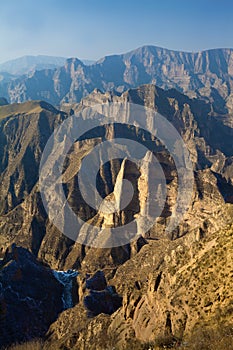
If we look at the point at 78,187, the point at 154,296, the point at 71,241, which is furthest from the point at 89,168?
the point at 154,296

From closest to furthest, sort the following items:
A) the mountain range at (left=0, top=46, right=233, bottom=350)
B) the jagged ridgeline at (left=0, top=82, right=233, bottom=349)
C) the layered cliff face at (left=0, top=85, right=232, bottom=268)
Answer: the mountain range at (left=0, top=46, right=233, bottom=350), the jagged ridgeline at (left=0, top=82, right=233, bottom=349), the layered cliff face at (left=0, top=85, right=232, bottom=268)

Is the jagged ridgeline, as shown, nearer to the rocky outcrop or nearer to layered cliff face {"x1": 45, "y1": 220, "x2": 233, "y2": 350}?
layered cliff face {"x1": 45, "y1": 220, "x2": 233, "y2": 350}

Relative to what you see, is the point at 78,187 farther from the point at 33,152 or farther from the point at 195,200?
the point at 33,152

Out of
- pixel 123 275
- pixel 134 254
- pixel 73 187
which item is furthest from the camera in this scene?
pixel 73 187

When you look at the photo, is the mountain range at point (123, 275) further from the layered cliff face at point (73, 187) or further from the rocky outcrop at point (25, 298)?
the layered cliff face at point (73, 187)

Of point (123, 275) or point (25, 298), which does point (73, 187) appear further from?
point (25, 298)

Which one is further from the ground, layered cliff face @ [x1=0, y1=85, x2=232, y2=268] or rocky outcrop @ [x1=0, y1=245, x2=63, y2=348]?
layered cliff face @ [x1=0, y1=85, x2=232, y2=268]

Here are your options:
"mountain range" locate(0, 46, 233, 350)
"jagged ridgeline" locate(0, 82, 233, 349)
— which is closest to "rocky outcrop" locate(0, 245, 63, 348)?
"mountain range" locate(0, 46, 233, 350)

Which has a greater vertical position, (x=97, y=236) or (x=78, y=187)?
(x=78, y=187)

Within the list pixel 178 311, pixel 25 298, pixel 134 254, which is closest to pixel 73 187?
pixel 134 254

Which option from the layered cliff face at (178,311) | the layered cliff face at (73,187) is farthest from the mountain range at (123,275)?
the layered cliff face at (73,187)

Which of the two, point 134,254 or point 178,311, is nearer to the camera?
point 178,311
